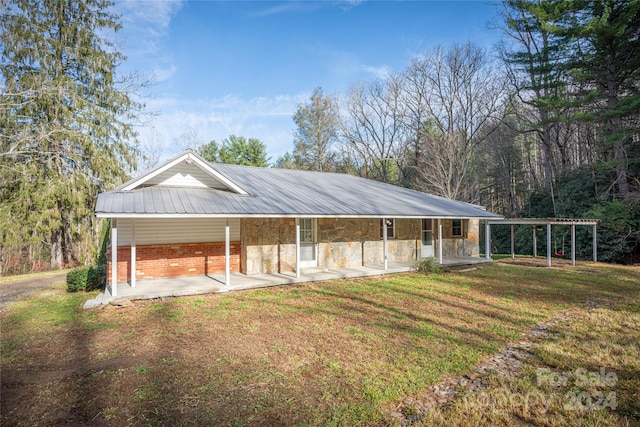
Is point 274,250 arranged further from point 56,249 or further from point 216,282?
point 56,249

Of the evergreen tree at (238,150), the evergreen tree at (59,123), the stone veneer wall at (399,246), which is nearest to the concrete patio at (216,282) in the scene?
the stone veneer wall at (399,246)

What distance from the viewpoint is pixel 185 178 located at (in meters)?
10.3

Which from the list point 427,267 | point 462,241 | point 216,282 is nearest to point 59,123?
point 216,282

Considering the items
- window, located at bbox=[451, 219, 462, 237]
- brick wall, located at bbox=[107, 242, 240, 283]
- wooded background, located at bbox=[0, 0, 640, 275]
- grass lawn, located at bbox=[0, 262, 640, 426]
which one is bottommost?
grass lawn, located at bbox=[0, 262, 640, 426]

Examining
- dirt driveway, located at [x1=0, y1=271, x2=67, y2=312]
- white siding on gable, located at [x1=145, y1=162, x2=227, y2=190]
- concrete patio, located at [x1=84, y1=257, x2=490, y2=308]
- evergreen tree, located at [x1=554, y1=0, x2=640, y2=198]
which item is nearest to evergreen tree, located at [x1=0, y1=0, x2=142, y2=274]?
dirt driveway, located at [x1=0, y1=271, x2=67, y2=312]

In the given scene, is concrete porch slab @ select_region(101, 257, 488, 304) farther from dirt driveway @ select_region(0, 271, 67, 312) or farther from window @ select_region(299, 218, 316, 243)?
dirt driveway @ select_region(0, 271, 67, 312)

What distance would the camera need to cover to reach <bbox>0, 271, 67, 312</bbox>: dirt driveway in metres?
9.32

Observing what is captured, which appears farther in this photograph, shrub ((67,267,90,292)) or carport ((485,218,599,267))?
carport ((485,218,599,267))

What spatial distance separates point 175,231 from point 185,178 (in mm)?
1729

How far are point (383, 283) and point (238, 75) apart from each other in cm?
1398

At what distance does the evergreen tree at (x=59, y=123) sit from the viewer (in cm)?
1566

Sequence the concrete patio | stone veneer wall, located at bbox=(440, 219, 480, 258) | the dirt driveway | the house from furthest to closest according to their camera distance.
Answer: stone veneer wall, located at bbox=(440, 219, 480, 258) < the dirt driveway < the house < the concrete patio

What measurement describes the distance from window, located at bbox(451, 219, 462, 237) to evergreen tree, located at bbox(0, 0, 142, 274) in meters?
18.4

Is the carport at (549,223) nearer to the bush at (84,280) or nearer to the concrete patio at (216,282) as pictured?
the concrete patio at (216,282)
